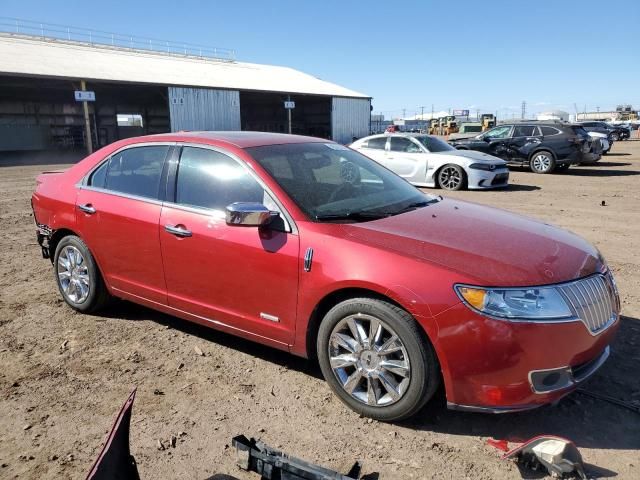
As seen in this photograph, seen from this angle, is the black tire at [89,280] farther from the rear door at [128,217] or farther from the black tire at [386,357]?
the black tire at [386,357]

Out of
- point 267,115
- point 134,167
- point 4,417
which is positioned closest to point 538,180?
point 134,167

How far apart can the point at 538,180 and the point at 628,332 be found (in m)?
12.0

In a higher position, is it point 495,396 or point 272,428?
point 495,396

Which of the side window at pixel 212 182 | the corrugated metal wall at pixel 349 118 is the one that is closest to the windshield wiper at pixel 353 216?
the side window at pixel 212 182

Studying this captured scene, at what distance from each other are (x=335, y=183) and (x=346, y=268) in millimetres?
1062

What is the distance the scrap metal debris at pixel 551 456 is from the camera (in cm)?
250

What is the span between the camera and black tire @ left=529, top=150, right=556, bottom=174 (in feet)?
54.9

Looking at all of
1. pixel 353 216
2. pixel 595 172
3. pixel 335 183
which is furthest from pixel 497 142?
pixel 353 216

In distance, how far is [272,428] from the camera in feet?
9.82

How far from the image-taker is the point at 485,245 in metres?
3.05

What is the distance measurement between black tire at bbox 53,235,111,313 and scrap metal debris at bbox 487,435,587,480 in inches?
137

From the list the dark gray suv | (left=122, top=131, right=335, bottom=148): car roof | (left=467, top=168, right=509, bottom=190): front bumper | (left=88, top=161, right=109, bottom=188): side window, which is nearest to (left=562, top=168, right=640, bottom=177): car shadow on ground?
the dark gray suv

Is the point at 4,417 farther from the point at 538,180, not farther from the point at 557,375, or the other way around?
the point at 538,180

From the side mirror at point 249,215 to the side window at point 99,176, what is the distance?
177 centimetres
